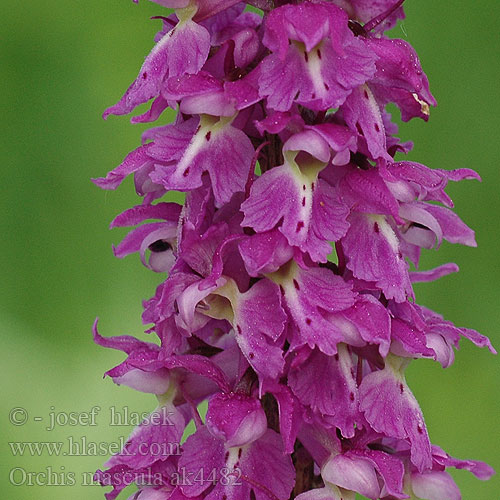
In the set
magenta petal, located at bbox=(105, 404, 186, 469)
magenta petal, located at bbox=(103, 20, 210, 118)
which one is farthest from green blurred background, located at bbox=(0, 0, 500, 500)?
magenta petal, located at bbox=(103, 20, 210, 118)

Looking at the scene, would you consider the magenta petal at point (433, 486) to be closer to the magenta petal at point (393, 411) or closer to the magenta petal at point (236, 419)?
the magenta petal at point (393, 411)

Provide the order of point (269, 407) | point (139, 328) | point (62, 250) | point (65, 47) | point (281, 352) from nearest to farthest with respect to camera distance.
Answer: point (281, 352), point (269, 407), point (139, 328), point (62, 250), point (65, 47)

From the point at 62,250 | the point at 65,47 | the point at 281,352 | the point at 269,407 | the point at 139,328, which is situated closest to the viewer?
the point at 281,352

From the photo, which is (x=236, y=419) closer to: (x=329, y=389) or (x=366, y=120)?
(x=329, y=389)

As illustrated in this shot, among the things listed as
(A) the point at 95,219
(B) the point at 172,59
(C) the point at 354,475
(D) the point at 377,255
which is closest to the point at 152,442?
(C) the point at 354,475

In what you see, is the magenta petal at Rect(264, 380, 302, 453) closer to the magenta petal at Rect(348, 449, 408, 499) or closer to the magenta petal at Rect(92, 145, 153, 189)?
the magenta petal at Rect(348, 449, 408, 499)

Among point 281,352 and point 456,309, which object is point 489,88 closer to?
point 456,309

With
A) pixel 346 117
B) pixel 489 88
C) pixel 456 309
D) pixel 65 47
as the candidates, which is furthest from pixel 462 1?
pixel 346 117

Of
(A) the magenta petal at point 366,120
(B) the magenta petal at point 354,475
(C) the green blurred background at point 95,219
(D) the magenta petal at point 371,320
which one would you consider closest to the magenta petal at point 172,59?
(A) the magenta petal at point 366,120
